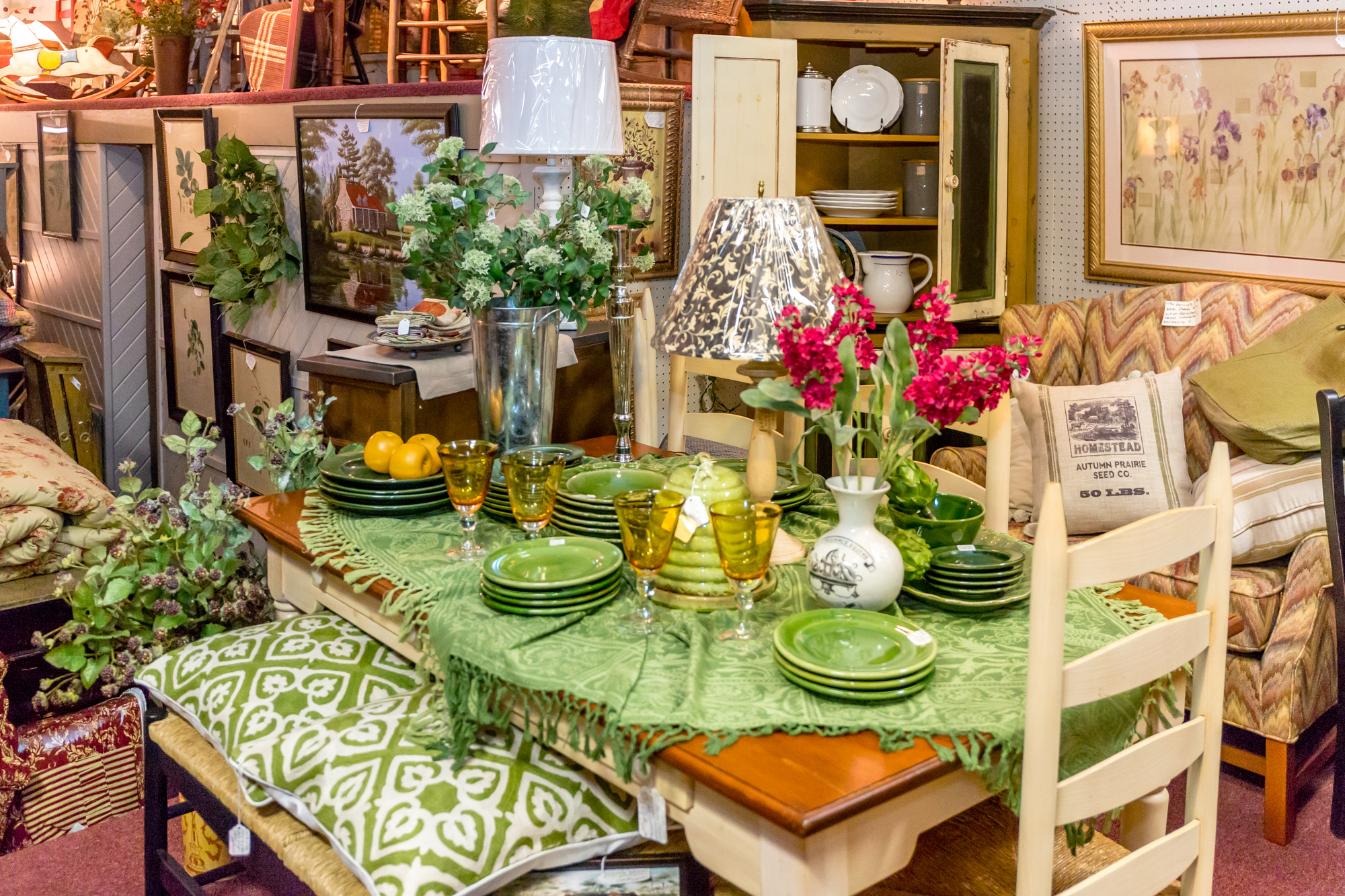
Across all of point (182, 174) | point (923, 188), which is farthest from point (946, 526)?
point (182, 174)

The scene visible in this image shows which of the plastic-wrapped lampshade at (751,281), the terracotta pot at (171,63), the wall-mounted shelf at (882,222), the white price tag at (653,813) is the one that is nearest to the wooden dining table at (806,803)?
the white price tag at (653,813)

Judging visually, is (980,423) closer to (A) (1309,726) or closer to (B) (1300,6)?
(A) (1309,726)

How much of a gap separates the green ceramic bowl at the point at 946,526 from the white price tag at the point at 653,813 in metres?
0.58

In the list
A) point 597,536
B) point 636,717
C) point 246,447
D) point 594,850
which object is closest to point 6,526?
point 246,447

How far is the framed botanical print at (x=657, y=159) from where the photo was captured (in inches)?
135

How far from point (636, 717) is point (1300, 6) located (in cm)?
323

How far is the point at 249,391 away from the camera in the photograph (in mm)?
4449

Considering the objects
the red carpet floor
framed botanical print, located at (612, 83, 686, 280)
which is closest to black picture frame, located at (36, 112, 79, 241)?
framed botanical print, located at (612, 83, 686, 280)

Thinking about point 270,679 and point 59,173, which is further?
point 59,173

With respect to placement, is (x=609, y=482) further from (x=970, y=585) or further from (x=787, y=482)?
(x=970, y=585)

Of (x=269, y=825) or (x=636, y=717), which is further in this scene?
(x=269, y=825)

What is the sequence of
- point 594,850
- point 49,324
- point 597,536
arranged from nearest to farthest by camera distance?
1. point 594,850
2. point 597,536
3. point 49,324

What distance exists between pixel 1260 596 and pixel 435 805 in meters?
2.03

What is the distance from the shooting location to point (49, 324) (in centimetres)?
616
